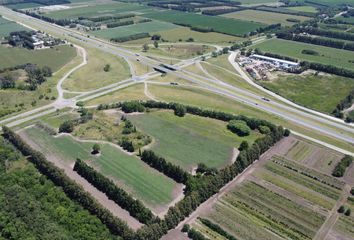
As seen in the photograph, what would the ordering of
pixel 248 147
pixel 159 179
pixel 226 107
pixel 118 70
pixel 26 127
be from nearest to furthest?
pixel 159 179, pixel 248 147, pixel 26 127, pixel 226 107, pixel 118 70

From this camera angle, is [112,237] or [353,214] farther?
[353,214]

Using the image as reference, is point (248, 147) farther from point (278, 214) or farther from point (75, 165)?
point (75, 165)

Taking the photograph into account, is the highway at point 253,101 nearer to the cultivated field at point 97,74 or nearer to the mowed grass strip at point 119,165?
the cultivated field at point 97,74

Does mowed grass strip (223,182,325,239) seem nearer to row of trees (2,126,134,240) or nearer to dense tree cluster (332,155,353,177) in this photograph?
dense tree cluster (332,155,353,177)

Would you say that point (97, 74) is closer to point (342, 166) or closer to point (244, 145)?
point (244, 145)

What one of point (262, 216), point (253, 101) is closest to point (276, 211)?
point (262, 216)

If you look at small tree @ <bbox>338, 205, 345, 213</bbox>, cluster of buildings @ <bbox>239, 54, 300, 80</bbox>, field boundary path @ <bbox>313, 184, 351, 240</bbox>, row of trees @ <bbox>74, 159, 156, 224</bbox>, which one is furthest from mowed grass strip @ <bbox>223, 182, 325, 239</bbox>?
cluster of buildings @ <bbox>239, 54, 300, 80</bbox>

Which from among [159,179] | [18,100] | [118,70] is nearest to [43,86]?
[18,100]
